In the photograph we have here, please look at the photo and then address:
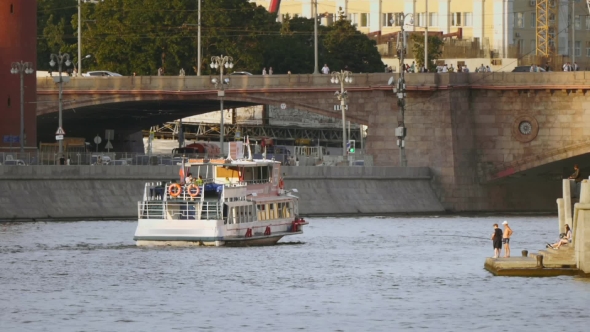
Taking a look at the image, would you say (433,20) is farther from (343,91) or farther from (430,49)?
(343,91)

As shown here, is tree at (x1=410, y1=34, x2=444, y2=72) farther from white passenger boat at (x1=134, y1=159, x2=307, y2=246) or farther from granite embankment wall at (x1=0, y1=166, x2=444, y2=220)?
white passenger boat at (x1=134, y1=159, x2=307, y2=246)

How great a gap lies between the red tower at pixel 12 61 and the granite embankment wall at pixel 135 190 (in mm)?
9184

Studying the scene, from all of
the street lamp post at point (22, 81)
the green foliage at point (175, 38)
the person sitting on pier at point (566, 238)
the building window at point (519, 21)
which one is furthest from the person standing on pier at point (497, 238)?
the building window at point (519, 21)

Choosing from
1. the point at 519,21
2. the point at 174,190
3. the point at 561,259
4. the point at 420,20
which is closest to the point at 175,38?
the point at 519,21

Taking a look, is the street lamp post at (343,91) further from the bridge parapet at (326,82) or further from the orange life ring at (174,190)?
the orange life ring at (174,190)

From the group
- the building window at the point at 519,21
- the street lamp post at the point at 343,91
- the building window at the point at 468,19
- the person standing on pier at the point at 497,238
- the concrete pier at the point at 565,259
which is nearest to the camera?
the concrete pier at the point at 565,259

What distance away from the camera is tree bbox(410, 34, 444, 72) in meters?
174

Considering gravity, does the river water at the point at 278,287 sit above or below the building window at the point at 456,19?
below

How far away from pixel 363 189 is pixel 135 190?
53.9 feet

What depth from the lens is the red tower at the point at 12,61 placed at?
11206 centimetres

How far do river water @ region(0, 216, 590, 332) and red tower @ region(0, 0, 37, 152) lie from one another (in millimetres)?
22630

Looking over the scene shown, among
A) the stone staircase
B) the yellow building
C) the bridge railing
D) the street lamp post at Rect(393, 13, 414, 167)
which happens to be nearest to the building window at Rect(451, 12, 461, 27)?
the yellow building

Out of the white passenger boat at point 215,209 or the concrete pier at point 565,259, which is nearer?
the concrete pier at point 565,259

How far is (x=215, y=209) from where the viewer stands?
258 ft
